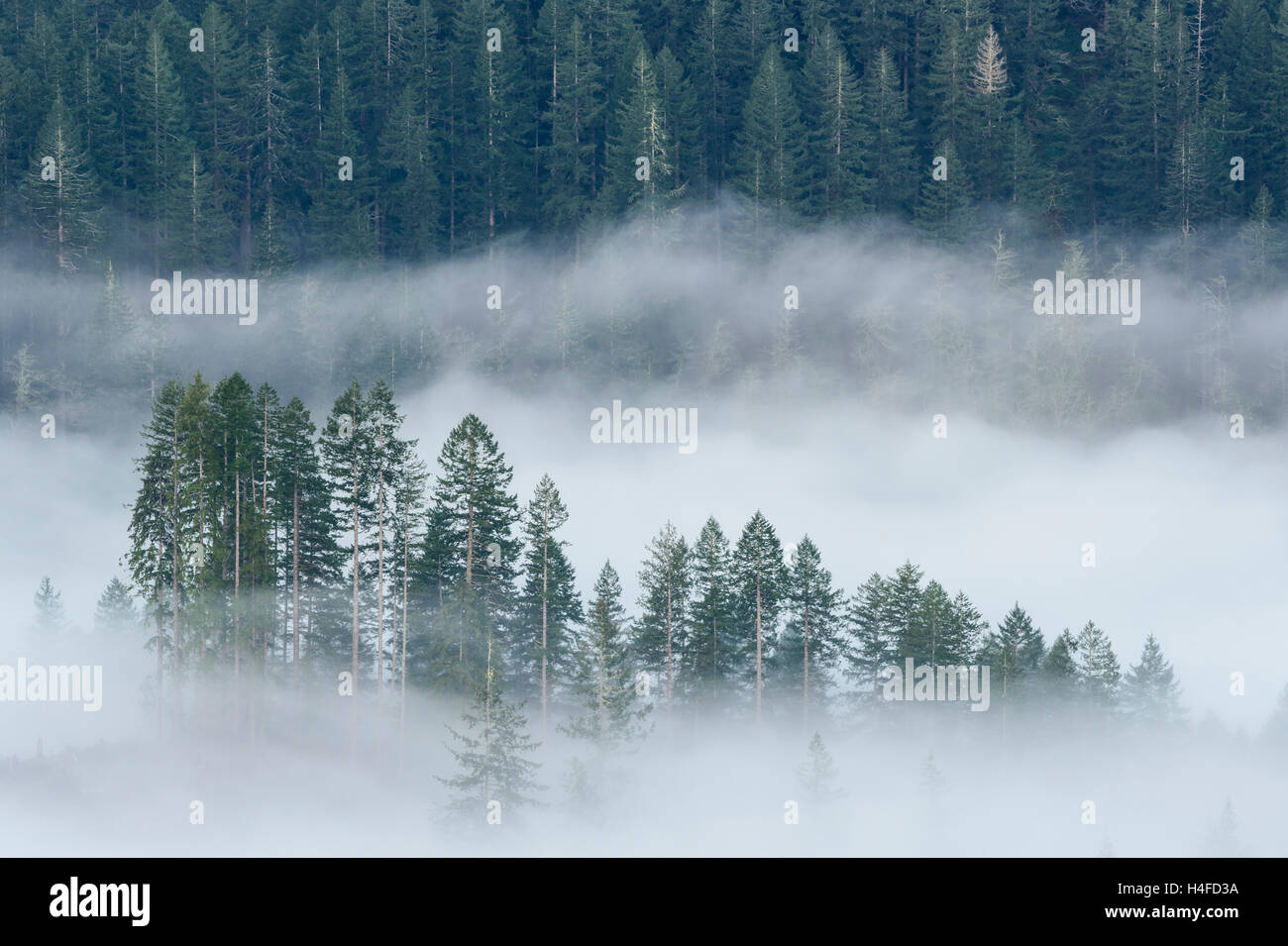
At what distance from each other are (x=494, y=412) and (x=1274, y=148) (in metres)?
36.7

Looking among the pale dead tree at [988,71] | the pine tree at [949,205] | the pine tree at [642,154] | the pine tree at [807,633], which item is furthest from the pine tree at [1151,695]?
the pale dead tree at [988,71]

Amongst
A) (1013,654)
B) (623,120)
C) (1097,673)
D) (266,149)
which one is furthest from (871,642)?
(266,149)

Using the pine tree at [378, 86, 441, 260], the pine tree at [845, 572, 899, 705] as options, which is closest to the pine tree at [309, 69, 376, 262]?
the pine tree at [378, 86, 441, 260]

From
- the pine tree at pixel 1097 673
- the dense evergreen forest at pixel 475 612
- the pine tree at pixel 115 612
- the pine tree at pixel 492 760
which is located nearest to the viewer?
the pine tree at pixel 492 760

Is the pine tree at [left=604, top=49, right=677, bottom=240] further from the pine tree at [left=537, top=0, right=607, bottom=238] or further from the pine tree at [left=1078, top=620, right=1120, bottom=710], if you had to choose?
the pine tree at [left=1078, top=620, right=1120, bottom=710]

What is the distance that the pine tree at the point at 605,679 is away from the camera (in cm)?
6781

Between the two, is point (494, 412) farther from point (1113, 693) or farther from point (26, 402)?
point (1113, 693)

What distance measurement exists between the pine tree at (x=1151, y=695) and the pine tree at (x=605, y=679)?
15.7 m

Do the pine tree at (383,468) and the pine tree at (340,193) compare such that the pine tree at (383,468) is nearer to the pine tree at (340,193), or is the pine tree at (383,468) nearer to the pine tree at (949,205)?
the pine tree at (340,193)

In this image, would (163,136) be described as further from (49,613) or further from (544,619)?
(544,619)

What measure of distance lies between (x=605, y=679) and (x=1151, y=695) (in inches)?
Result: 693

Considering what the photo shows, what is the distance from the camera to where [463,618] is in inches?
2680

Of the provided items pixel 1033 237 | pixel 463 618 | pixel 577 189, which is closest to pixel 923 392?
pixel 1033 237

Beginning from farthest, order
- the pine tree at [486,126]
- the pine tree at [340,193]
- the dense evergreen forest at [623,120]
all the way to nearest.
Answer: the pine tree at [486,126], the pine tree at [340,193], the dense evergreen forest at [623,120]
